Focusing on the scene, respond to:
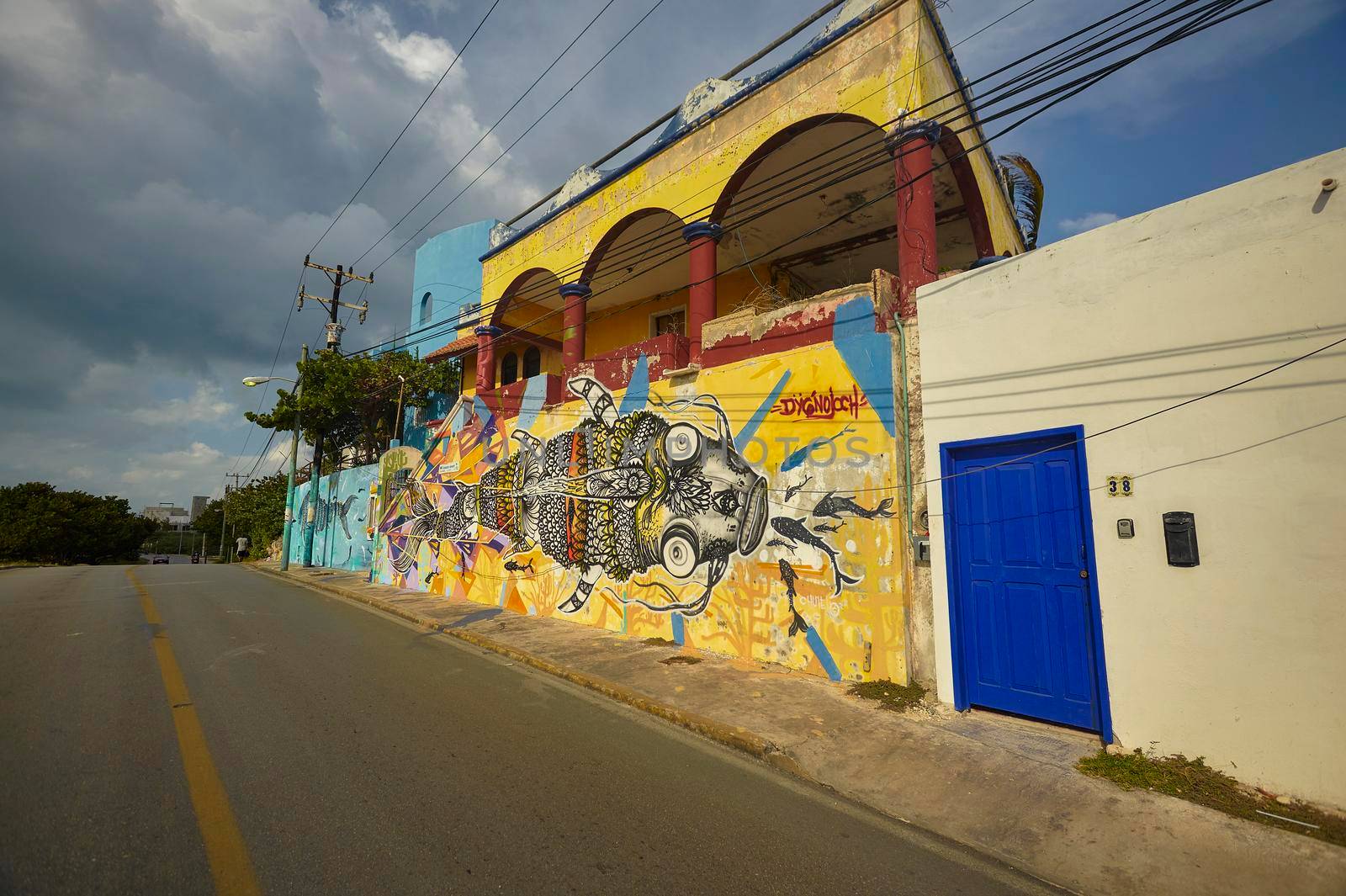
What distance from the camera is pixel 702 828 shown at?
3.27 m

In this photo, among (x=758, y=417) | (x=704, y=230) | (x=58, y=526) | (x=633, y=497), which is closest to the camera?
A: (x=758, y=417)

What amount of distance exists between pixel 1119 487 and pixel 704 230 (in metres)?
6.60

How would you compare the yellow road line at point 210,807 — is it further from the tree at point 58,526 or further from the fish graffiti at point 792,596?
the tree at point 58,526

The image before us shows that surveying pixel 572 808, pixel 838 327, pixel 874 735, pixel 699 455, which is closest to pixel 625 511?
pixel 699 455

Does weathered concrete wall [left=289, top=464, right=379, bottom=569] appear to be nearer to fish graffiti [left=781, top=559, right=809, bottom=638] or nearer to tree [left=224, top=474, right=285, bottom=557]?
tree [left=224, top=474, right=285, bottom=557]

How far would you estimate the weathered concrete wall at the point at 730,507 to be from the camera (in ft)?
20.2

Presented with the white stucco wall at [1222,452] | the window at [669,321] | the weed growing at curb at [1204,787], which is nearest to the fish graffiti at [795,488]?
the white stucco wall at [1222,452]

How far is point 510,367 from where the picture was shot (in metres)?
17.8

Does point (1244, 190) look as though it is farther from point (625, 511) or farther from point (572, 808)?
point (625, 511)

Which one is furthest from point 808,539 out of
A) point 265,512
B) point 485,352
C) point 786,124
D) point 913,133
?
point 265,512

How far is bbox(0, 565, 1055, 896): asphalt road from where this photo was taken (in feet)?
8.93

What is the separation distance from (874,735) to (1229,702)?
232 cm

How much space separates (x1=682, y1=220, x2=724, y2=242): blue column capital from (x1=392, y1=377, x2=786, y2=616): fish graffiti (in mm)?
2789

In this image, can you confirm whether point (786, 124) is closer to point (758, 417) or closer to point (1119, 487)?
point (758, 417)
